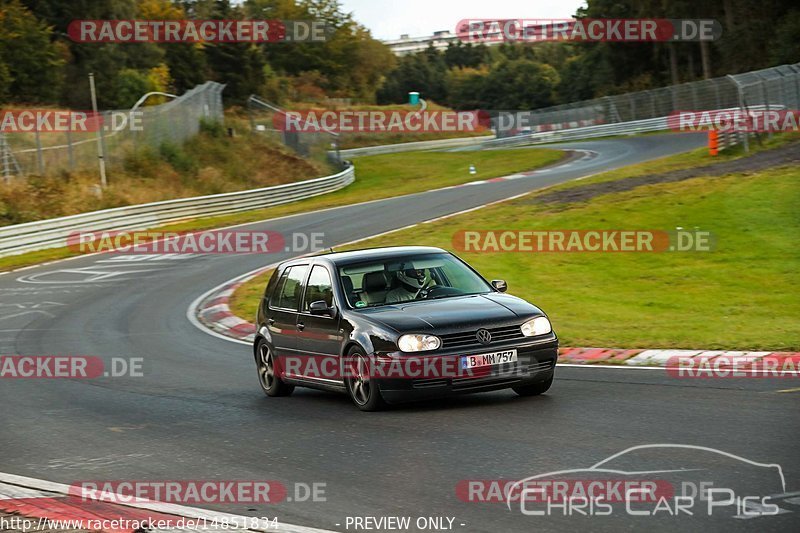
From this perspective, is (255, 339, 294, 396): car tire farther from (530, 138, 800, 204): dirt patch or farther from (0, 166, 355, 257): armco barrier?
(0, 166, 355, 257): armco barrier

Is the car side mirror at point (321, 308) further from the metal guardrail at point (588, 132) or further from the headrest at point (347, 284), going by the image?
the metal guardrail at point (588, 132)

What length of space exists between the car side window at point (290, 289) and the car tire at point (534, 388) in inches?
100

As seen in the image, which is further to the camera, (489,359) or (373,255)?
(373,255)

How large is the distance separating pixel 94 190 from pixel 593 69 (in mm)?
71146

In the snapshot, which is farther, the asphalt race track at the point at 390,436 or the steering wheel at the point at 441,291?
the steering wheel at the point at 441,291

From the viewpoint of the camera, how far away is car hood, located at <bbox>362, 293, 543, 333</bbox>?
942cm

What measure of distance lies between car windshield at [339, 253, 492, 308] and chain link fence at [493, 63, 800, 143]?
39.1 meters

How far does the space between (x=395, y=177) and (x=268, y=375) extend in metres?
46.8

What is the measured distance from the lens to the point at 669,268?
67.8 feet

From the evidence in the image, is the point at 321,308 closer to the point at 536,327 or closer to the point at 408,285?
the point at 408,285

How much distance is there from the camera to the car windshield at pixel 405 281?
10.4 meters

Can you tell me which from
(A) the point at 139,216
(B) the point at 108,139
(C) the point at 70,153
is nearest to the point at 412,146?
(B) the point at 108,139

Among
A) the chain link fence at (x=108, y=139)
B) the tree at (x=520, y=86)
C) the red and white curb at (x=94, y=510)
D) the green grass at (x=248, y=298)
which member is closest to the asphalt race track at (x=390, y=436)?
the red and white curb at (x=94, y=510)

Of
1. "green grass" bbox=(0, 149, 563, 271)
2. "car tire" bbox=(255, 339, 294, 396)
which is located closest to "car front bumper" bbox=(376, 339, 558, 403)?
"car tire" bbox=(255, 339, 294, 396)
